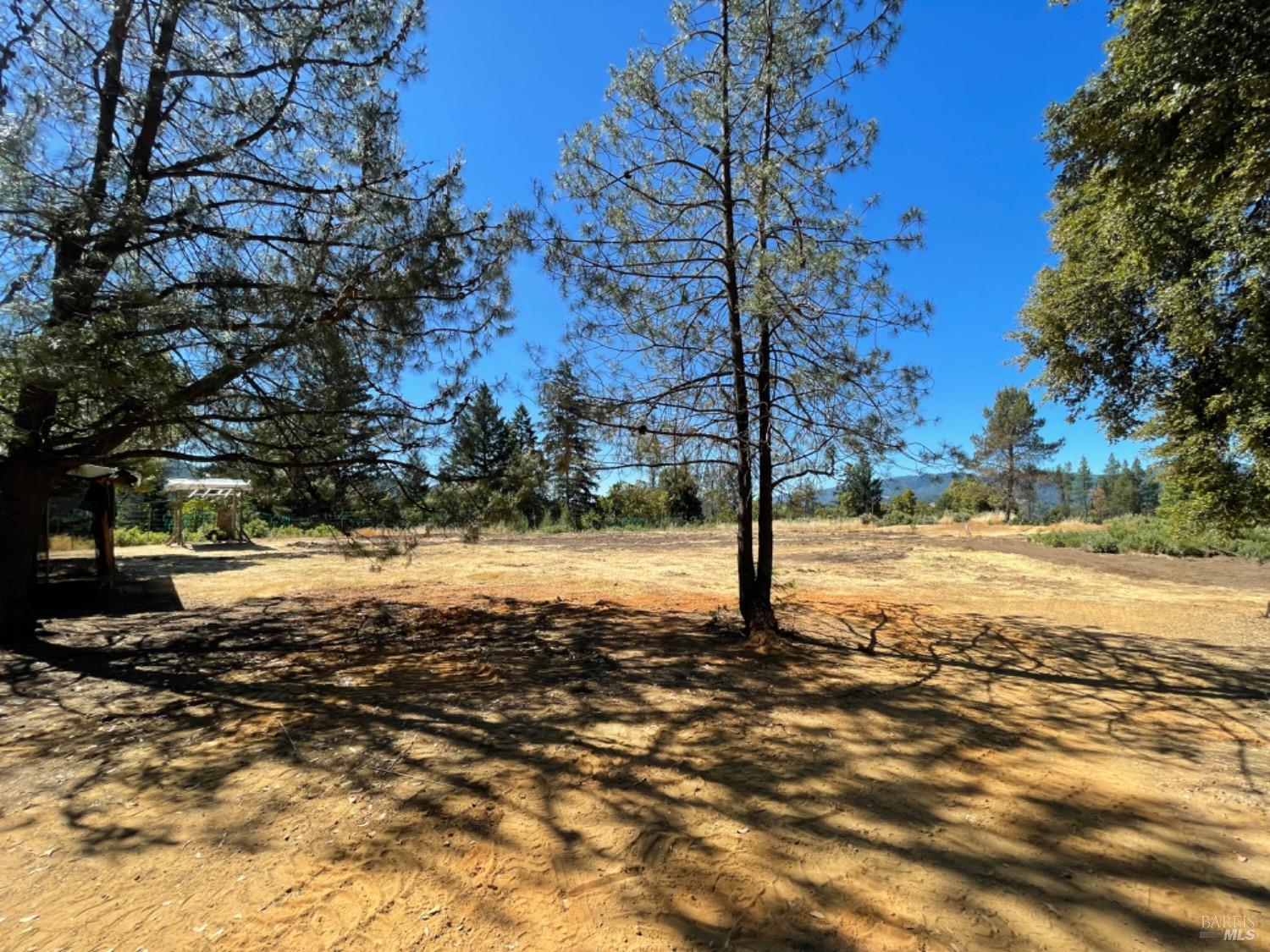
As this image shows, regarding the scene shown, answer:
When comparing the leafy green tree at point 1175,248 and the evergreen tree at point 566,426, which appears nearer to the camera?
the leafy green tree at point 1175,248

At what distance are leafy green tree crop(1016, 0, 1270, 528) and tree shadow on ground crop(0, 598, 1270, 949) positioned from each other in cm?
247

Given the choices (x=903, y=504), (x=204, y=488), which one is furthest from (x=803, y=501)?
(x=903, y=504)

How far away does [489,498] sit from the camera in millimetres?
6062

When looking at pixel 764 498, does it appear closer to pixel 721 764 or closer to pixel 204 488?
pixel 721 764

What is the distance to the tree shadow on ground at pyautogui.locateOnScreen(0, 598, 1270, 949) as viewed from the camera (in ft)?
6.84

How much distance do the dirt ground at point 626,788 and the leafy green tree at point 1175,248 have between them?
96.6 inches

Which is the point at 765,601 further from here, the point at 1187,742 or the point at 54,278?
the point at 54,278

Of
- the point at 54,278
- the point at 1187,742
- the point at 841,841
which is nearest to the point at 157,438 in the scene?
the point at 54,278

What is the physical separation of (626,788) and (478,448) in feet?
13.3

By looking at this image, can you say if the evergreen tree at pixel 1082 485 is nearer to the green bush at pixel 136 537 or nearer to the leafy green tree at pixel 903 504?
the leafy green tree at pixel 903 504

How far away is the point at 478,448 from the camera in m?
6.08

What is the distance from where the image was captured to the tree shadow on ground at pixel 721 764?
2.09 metres

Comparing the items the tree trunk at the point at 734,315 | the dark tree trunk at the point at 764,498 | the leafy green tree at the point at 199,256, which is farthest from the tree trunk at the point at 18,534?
the dark tree trunk at the point at 764,498

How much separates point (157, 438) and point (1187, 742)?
890 centimetres
